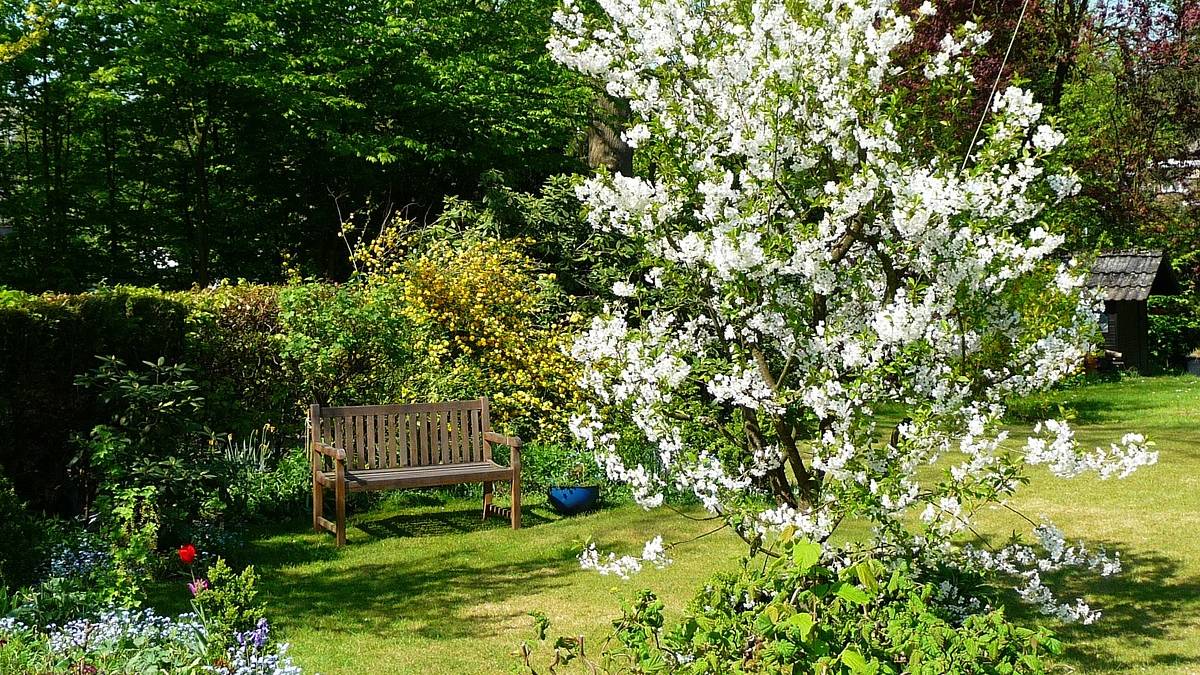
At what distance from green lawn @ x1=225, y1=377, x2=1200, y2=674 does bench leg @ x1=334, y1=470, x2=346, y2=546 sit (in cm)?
12

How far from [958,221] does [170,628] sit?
384 centimetres

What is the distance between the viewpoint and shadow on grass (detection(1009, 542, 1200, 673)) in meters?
4.75

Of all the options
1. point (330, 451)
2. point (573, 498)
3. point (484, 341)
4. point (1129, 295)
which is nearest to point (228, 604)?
point (330, 451)

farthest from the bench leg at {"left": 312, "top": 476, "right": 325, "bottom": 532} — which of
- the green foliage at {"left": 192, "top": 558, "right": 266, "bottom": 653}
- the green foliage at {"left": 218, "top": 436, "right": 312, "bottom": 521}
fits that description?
the green foliage at {"left": 192, "top": 558, "right": 266, "bottom": 653}

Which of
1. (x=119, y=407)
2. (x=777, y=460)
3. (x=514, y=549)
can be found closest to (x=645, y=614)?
(x=777, y=460)

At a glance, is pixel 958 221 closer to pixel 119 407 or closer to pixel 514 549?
pixel 514 549

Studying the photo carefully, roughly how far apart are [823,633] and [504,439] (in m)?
5.50

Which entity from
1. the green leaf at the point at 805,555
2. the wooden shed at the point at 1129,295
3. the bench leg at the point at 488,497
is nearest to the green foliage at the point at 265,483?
the bench leg at the point at 488,497

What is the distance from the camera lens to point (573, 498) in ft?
27.5

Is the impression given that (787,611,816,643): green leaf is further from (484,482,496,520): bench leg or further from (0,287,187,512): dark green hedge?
(484,482,496,520): bench leg

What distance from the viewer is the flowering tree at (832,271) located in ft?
12.0

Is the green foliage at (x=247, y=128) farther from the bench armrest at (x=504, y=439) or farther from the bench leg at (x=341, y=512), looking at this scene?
the bench leg at (x=341, y=512)

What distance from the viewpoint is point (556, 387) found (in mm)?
10094

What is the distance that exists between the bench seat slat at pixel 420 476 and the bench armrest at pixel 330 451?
22cm
